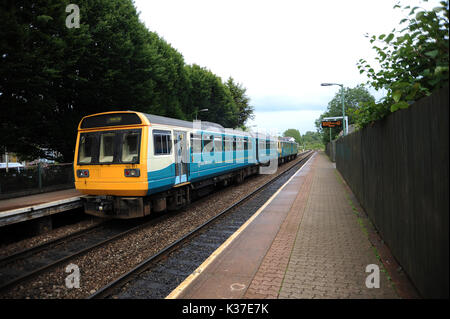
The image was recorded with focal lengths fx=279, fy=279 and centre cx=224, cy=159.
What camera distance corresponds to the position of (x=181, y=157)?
9.27 m

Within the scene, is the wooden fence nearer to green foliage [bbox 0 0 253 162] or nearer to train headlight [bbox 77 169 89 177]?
train headlight [bbox 77 169 89 177]

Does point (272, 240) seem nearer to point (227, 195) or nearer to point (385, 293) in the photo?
point (385, 293)

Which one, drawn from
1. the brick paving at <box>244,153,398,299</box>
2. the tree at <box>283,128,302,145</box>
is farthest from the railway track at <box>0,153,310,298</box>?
the tree at <box>283,128,302,145</box>

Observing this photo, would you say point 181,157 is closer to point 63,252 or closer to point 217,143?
point 217,143

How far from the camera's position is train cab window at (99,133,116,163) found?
7.71 metres

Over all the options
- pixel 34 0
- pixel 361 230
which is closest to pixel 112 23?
pixel 34 0

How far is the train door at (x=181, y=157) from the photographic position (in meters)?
8.97

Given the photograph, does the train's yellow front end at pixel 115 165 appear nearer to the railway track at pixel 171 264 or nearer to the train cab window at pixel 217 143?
the railway track at pixel 171 264

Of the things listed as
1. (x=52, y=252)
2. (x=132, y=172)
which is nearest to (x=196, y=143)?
(x=132, y=172)

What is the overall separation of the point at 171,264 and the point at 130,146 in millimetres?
3602

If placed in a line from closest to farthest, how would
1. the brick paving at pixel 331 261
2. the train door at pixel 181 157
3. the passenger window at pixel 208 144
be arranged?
1. the brick paving at pixel 331 261
2. the train door at pixel 181 157
3. the passenger window at pixel 208 144

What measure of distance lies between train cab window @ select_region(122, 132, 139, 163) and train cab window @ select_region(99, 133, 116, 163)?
40cm

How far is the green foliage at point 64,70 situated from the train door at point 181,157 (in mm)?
5738

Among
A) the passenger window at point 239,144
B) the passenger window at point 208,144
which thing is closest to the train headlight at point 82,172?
the passenger window at point 208,144
